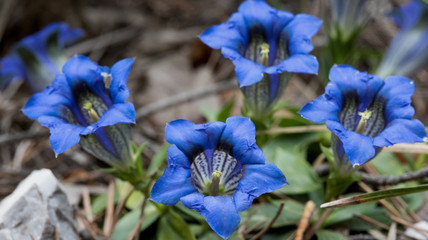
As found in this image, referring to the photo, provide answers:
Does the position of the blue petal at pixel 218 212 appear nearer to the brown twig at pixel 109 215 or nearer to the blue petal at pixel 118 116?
the blue petal at pixel 118 116

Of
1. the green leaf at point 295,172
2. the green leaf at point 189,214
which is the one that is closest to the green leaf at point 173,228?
the green leaf at point 189,214

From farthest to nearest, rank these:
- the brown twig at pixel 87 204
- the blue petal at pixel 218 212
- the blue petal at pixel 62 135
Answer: the brown twig at pixel 87 204
the blue petal at pixel 62 135
the blue petal at pixel 218 212

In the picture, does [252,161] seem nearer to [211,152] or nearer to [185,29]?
[211,152]

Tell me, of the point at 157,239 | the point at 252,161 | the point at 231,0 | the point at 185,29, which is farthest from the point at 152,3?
the point at 252,161

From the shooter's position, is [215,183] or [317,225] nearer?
[215,183]

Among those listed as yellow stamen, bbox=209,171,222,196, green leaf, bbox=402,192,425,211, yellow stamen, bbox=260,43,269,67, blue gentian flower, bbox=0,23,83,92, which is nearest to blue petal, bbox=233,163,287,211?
yellow stamen, bbox=209,171,222,196

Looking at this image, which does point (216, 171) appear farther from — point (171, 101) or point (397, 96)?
point (171, 101)

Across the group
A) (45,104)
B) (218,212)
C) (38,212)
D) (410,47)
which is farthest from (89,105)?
(410,47)
